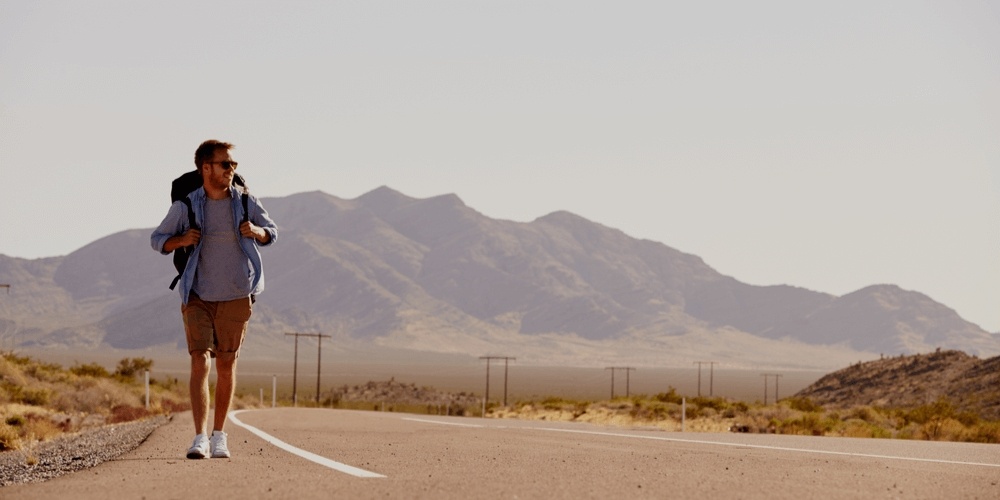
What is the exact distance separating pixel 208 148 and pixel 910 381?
75.0 m

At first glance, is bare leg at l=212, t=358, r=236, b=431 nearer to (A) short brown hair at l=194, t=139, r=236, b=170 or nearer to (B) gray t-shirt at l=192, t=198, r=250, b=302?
(B) gray t-shirt at l=192, t=198, r=250, b=302

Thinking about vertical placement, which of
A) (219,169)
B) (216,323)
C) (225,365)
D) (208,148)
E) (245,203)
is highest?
(208,148)

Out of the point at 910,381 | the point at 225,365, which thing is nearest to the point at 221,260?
the point at 225,365

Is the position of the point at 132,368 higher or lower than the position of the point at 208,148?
lower

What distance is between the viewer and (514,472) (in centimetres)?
718

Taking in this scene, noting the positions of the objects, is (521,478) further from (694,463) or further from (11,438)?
(11,438)

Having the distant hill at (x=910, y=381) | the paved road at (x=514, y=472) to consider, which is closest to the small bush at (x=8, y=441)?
the paved road at (x=514, y=472)

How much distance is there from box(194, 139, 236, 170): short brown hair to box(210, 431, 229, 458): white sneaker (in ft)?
6.41

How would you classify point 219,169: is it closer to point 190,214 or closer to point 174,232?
point 190,214

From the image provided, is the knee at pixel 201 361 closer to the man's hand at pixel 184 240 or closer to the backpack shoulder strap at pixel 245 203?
the man's hand at pixel 184 240

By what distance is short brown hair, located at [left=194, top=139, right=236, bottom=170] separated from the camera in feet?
27.7

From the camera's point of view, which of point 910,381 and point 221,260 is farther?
point 910,381

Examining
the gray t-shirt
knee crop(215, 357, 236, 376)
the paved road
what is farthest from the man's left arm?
the paved road

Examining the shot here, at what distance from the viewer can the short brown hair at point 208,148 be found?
8.45 m
